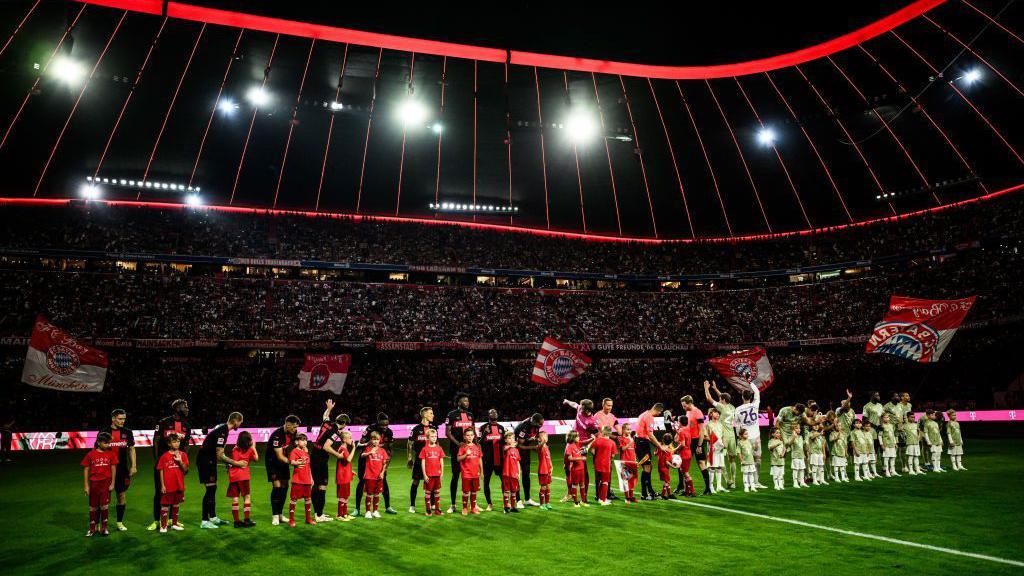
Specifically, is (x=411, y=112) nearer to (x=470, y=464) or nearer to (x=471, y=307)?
(x=471, y=307)

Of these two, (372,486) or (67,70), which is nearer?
(372,486)

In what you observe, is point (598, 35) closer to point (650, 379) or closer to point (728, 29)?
point (728, 29)

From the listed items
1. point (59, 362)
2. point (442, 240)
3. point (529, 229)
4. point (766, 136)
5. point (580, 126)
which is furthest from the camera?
point (529, 229)

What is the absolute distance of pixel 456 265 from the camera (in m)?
42.3

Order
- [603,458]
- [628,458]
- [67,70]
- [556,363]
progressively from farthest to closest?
[67,70] < [556,363] < [628,458] < [603,458]

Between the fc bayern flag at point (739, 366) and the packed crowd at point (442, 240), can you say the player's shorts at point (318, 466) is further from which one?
the packed crowd at point (442, 240)

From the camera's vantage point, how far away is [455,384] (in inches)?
1438

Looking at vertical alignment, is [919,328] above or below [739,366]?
above

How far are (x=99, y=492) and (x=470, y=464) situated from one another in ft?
20.6

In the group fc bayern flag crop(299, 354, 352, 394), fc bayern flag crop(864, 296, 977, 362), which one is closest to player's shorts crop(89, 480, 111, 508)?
fc bayern flag crop(299, 354, 352, 394)

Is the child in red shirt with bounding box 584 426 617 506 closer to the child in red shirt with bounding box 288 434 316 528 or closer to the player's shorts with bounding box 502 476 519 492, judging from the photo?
the player's shorts with bounding box 502 476 519 492

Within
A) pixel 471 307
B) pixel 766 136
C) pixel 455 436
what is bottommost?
pixel 455 436

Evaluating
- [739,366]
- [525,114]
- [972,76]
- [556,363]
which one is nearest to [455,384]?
[556,363]

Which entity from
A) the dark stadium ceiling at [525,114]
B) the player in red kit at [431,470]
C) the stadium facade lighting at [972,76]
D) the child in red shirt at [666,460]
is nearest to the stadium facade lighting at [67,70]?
the dark stadium ceiling at [525,114]
